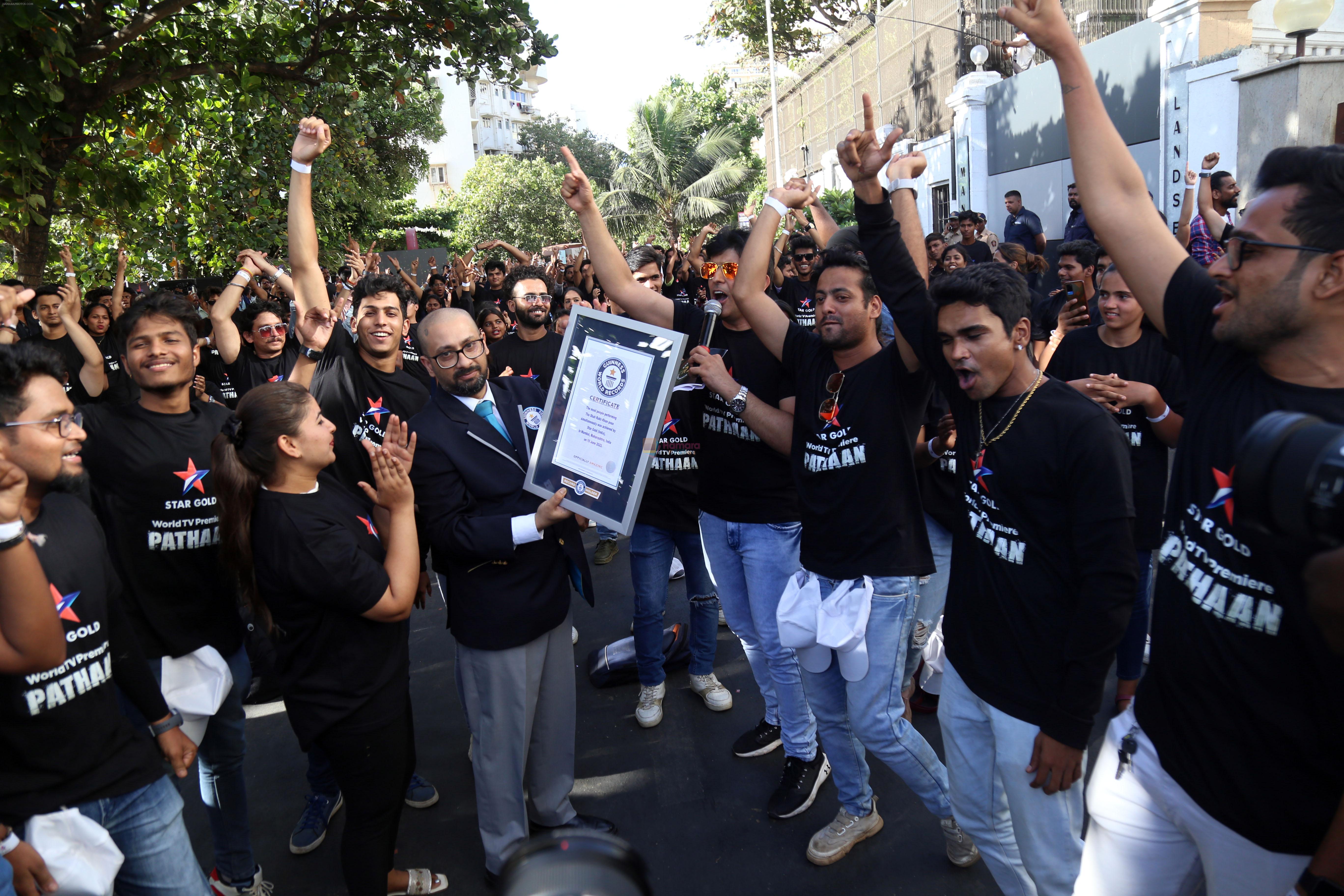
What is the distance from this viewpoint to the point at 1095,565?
90.4 inches

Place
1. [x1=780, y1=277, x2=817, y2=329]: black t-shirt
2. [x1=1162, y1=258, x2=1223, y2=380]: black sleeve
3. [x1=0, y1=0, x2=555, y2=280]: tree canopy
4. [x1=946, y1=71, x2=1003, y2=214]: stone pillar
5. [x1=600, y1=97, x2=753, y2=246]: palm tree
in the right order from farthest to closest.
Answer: [x1=600, y1=97, x2=753, y2=246]: palm tree
[x1=946, y1=71, x2=1003, y2=214]: stone pillar
[x1=780, y1=277, x2=817, y2=329]: black t-shirt
[x1=0, y1=0, x2=555, y2=280]: tree canopy
[x1=1162, y1=258, x2=1223, y2=380]: black sleeve

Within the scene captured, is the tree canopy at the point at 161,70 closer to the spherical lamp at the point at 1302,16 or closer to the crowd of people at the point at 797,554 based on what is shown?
the crowd of people at the point at 797,554

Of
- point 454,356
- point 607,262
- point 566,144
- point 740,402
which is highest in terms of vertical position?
point 566,144

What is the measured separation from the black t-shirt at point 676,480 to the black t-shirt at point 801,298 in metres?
1.96

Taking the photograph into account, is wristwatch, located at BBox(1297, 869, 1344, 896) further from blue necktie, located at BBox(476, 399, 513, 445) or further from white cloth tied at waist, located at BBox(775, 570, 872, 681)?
blue necktie, located at BBox(476, 399, 513, 445)

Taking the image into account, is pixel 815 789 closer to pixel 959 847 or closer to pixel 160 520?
pixel 959 847

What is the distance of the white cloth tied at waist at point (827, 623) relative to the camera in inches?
124

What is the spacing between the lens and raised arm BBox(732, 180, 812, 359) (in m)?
3.54

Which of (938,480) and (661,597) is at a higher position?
(938,480)

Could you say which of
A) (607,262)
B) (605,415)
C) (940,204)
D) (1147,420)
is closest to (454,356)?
(605,415)

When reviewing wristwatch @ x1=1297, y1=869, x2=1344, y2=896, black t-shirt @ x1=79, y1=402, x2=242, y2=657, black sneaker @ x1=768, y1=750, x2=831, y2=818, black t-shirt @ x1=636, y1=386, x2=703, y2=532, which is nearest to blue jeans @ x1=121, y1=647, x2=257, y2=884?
black t-shirt @ x1=79, y1=402, x2=242, y2=657

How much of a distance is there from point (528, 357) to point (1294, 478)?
5.48 metres

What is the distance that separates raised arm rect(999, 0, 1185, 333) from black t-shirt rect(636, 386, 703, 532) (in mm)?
2539

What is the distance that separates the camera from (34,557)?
2035 mm
